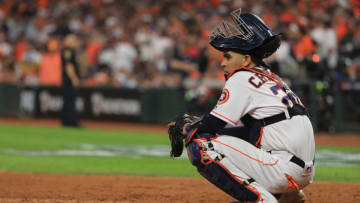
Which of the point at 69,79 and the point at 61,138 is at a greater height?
the point at 69,79

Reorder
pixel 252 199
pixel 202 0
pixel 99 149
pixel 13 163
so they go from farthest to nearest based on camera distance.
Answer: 1. pixel 202 0
2. pixel 99 149
3. pixel 13 163
4. pixel 252 199

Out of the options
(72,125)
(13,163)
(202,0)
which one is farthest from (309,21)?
(13,163)

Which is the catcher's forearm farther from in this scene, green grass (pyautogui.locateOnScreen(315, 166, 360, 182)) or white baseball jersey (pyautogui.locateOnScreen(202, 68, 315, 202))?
green grass (pyautogui.locateOnScreen(315, 166, 360, 182))

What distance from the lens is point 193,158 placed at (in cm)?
450

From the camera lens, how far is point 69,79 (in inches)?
619

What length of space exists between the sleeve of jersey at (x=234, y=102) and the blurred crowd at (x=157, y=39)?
347 inches

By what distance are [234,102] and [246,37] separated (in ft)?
1.79

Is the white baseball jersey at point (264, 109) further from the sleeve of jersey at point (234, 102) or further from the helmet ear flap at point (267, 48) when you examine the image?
the helmet ear flap at point (267, 48)

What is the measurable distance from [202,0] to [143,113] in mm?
5007

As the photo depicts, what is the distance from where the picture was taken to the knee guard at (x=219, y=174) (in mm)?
4438

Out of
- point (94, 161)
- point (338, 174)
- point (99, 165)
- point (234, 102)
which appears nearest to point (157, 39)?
point (94, 161)

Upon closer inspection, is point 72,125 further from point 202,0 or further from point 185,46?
point 202,0

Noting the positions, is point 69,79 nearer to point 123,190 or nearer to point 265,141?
point 123,190

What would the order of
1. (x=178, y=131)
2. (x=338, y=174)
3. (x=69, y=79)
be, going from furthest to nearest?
1. (x=69, y=79)
2. (x=338, y=174)
3. (x=178, y=131)
